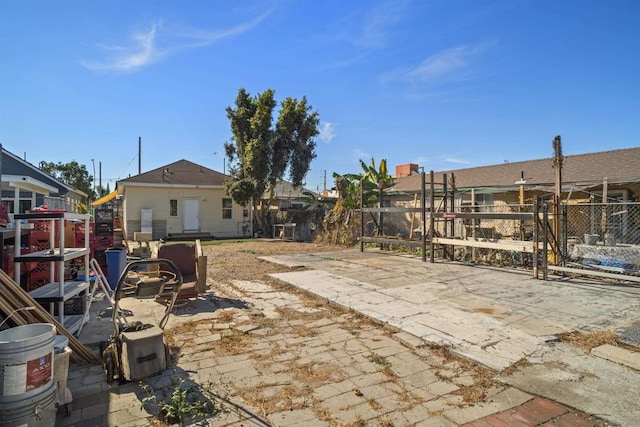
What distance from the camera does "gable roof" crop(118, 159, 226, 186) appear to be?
1984 cm

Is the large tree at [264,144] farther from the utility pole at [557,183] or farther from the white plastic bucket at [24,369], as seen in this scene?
the white plastic bucket at [24,369]

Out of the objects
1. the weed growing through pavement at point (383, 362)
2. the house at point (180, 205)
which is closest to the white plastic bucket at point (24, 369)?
the weed growing through pavement at point (383, 362)

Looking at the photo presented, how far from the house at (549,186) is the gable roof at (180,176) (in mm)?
10538

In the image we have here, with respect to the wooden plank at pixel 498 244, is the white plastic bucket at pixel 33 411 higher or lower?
lower

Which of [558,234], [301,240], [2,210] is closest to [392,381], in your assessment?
[2,210]

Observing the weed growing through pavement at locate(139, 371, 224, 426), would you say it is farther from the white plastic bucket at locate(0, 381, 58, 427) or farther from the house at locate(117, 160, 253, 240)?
the house at locate(117, 160, 253, 240)

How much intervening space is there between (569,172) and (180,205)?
60.2 feet

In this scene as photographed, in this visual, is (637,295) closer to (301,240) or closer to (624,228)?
(624,228)

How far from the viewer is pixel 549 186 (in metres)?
13.1

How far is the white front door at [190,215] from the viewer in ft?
67.6

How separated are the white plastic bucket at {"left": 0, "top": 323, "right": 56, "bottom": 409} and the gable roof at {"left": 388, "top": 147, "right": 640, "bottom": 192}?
1427 centimetres

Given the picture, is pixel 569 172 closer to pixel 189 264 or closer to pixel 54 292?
pixel 189 264

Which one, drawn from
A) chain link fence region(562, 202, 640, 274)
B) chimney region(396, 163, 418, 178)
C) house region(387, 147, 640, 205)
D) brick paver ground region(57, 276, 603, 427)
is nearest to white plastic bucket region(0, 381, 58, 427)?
brick paver ground region(57, 276, 603, 427)

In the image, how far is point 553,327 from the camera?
4.84 meters
